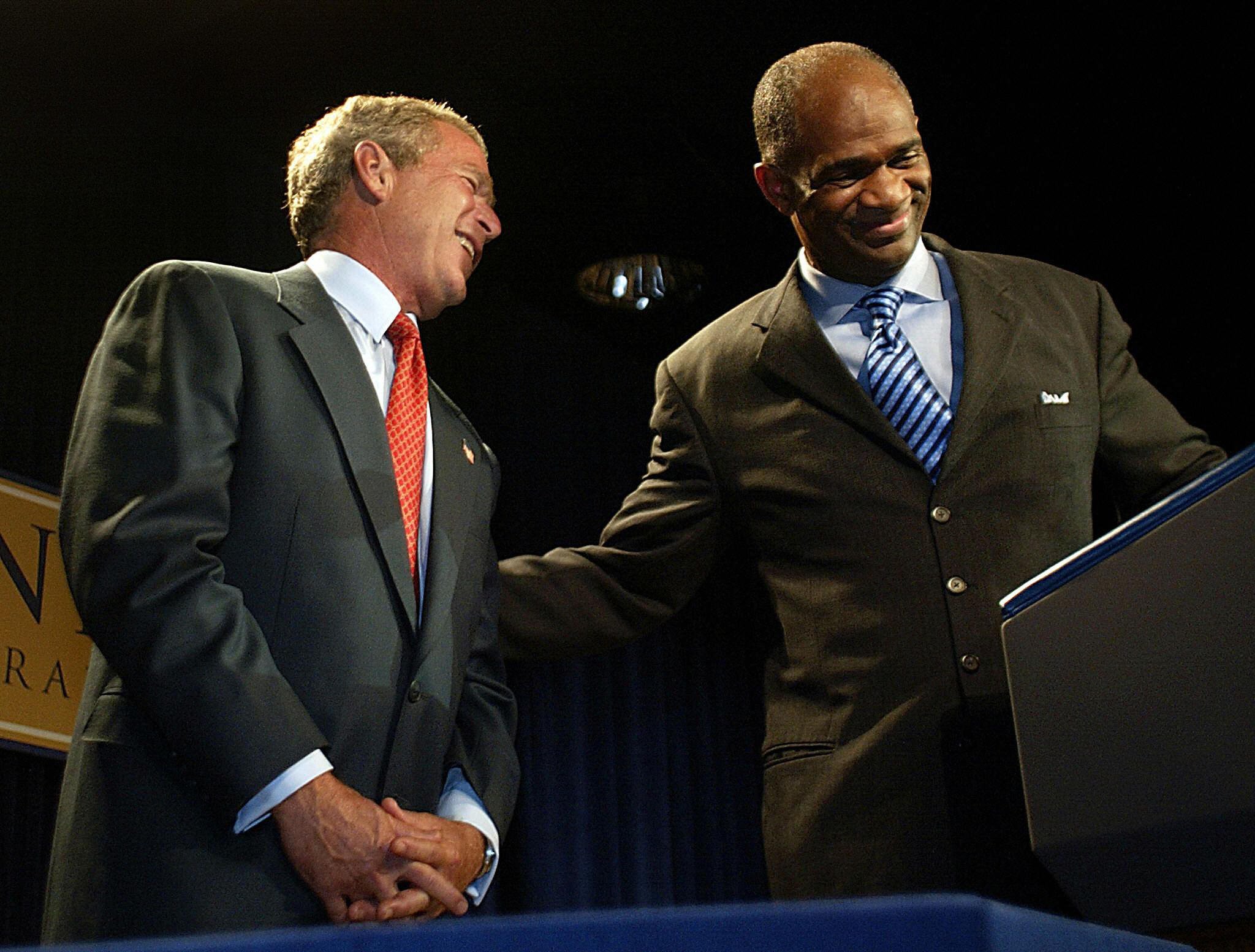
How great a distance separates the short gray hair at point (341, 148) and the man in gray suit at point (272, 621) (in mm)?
124

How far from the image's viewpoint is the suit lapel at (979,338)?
1.70 m

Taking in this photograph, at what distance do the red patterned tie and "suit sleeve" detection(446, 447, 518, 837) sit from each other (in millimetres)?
144

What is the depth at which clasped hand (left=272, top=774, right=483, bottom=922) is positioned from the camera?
4.00 feet

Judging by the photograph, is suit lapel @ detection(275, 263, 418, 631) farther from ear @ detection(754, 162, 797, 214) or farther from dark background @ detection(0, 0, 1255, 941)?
dark background @ detection(0, 0, 1255, 941)

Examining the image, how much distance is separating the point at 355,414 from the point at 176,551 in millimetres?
262

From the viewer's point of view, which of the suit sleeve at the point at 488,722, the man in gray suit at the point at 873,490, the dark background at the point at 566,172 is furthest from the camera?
the dark background at the point at 566,172

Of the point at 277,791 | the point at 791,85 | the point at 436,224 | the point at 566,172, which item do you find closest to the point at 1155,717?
the point at 277,791

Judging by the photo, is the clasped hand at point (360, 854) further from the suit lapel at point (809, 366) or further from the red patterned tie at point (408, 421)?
the suit lapel at point (809, 366)

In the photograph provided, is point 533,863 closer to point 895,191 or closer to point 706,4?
point 706,4

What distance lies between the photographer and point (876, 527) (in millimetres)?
1707

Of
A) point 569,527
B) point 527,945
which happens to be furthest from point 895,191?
point 569,527

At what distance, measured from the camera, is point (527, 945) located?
20.3 inches

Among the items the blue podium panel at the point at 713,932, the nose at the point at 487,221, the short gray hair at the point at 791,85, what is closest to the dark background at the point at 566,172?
the short gray hair at the point at 791,85

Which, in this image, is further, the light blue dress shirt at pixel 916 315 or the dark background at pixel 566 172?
the dark background at pixel 566 172
